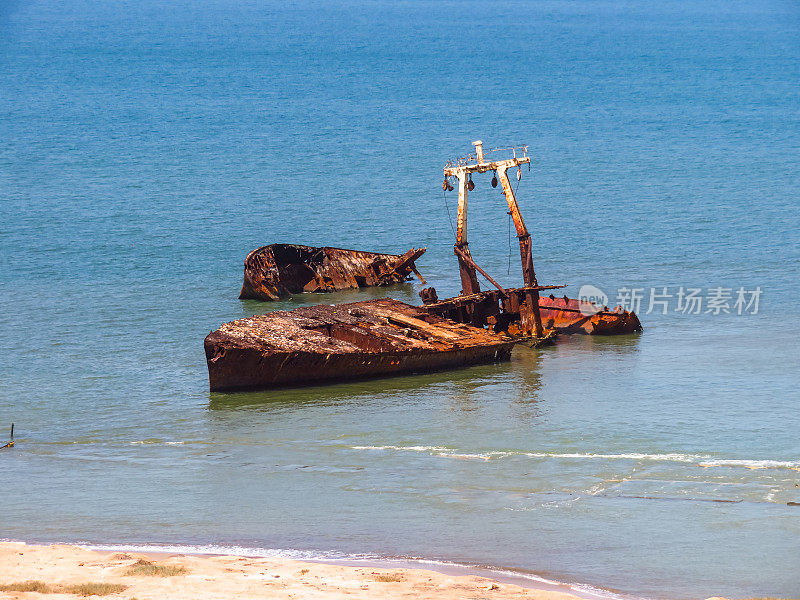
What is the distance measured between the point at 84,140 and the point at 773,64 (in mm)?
90249

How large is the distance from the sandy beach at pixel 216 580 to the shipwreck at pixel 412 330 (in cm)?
1202

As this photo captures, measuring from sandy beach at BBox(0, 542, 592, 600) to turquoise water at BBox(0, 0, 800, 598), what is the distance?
5.03 ft

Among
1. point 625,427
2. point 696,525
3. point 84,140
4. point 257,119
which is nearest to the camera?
point 696,525

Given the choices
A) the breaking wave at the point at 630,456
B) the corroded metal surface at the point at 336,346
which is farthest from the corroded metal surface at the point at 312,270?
the breaking wave at the point at 630,456

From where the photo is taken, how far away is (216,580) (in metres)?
14.7

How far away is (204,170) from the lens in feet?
306

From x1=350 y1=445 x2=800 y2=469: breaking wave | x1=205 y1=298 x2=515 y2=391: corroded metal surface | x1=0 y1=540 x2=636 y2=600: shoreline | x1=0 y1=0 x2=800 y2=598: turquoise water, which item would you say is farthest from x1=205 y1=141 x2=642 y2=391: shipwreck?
x1=0 y1=540 x2=636 y2=600: shoreline

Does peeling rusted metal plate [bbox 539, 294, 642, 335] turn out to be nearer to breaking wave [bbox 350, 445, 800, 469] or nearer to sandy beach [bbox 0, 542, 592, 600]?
breaking wave [bbox 350, 445, 800, 469]

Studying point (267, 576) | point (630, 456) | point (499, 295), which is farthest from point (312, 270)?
point (267, 576)

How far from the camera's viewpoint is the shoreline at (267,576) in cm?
1424

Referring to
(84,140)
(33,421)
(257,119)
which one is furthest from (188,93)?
(33,421)

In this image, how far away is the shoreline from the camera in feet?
46.7

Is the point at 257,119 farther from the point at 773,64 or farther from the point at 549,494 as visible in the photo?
the point at 549,494

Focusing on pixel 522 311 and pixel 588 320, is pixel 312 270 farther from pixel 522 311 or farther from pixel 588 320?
pixel 588 320
